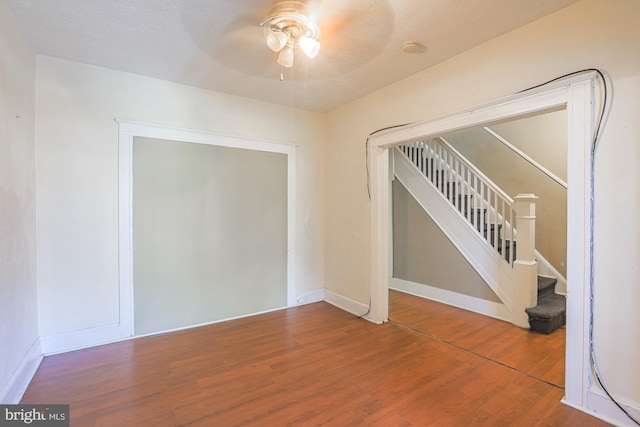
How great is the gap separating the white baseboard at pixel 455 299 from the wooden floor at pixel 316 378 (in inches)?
9.8

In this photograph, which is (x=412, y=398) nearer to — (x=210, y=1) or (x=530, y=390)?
(x=530, y=390)

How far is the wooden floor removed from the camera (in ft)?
6.22

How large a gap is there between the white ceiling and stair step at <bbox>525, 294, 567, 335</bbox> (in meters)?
2.67

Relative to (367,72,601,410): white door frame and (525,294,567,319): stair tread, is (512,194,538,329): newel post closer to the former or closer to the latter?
(525,294,567,319): stair tread

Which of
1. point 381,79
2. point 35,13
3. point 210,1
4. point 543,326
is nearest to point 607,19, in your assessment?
point 381,79

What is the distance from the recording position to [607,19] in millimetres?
1846

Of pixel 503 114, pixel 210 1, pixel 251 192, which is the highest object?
pixel 210 1

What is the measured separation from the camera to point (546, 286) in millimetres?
3717

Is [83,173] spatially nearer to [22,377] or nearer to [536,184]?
[22,377]

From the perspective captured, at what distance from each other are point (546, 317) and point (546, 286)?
0.87 m

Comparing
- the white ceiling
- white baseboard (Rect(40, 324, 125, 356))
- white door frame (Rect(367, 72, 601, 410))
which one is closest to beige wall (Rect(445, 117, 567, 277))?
the white ceiling

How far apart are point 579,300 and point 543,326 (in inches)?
56.0

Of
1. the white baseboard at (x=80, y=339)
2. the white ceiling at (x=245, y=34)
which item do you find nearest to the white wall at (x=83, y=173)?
the white baseboard at (x=80, y=339)

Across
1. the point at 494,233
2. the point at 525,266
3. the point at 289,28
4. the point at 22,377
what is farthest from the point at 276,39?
the point at 494,233
